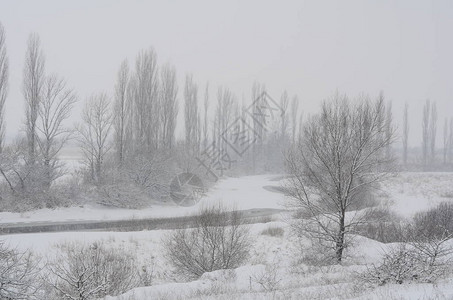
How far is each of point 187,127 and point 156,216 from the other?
19938 millimetres

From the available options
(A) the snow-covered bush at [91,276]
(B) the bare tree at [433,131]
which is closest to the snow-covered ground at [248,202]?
(A) the snow-covered bush at [91,276]

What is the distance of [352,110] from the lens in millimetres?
12438

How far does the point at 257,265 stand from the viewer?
10836mm

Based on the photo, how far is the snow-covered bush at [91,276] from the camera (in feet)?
21.6

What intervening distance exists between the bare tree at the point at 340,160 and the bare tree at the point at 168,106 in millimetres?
21768

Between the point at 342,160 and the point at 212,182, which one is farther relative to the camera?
the point at 212,182

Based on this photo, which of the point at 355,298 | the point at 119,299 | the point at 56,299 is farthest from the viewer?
the point at 56,299

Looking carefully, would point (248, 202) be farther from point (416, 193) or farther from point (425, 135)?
point (425, 135)

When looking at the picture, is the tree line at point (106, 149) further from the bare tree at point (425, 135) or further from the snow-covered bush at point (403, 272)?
the bare tree at point (425, 135)

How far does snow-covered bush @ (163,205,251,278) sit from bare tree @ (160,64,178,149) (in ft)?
71.0

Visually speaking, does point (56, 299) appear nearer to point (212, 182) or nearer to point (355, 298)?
point (355, 298)

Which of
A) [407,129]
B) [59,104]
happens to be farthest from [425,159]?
[59,104]

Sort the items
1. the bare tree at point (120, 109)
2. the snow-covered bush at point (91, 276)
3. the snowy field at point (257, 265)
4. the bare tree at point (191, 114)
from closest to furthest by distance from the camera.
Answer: the snowy field at point (257, 265)
the snow-covered bush at point (91, 276)
the bare tree at point (120, 109)
the bare tree at point (191, 114)

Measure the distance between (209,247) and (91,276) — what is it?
183 inches
